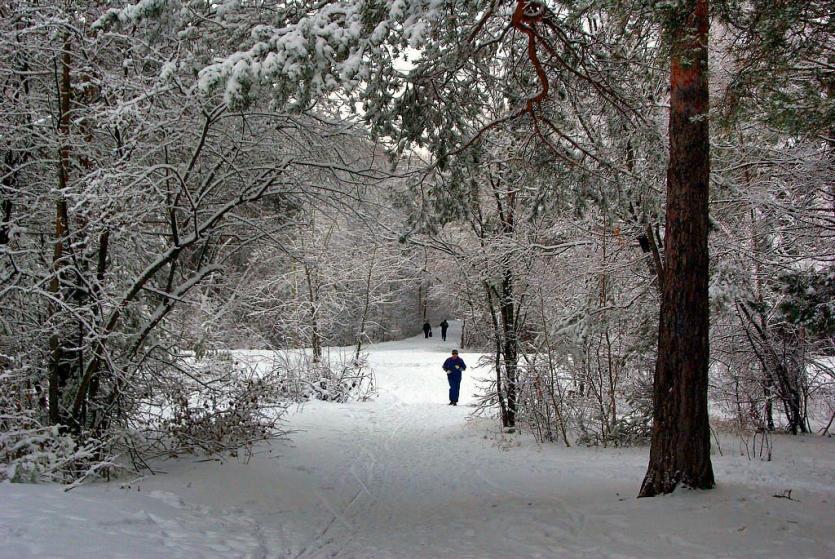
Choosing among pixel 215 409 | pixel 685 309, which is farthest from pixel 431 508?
pixel 215 409

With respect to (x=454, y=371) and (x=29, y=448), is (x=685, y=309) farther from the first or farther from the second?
(x=454, y=371)

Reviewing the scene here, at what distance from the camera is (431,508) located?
6.40 metres

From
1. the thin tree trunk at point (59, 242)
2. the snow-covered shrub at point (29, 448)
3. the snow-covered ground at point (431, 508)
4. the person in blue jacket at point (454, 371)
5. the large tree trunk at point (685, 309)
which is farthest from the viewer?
the person in blue jacket at point (454, 371)

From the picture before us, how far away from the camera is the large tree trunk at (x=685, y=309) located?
5441mm

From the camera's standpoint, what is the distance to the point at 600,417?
9.99 m

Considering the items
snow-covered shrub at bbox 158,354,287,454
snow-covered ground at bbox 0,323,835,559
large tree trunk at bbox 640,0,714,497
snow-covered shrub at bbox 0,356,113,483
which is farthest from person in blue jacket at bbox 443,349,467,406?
snow-covered shrub at bbox 0,356,113,483

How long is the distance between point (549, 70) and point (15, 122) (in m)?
6.08

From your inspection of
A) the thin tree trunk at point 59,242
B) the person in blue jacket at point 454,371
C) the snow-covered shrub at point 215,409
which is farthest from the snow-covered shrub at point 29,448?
the person in blue jacket at point 454,371

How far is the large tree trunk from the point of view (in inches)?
214

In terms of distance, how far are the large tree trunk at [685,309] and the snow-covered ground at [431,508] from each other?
0.30 meters

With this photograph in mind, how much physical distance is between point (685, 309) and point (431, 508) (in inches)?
131

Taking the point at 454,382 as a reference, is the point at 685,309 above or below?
above

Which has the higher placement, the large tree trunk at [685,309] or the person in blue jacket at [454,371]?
the large tree trunk at [685,309]

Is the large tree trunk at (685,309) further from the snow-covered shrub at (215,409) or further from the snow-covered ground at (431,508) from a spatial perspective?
the snow-covered shrub at (215,409)
